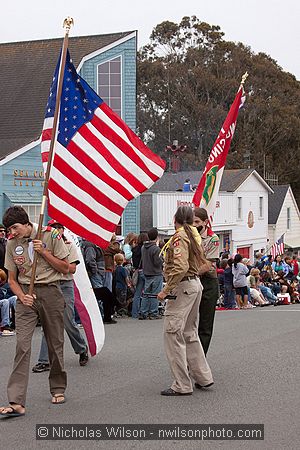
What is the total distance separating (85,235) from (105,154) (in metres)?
0.92

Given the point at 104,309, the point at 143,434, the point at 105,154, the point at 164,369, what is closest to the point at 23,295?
the point at 143,434

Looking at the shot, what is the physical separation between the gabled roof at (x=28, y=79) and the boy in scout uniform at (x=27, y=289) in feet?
51.1

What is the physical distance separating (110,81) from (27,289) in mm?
19142

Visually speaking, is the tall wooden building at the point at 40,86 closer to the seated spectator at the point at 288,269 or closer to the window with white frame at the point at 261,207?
the seated spectator at the point at 288,269

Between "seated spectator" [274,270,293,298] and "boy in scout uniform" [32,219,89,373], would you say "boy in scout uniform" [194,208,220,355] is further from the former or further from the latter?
"seated spectator" [274,270,293,298]

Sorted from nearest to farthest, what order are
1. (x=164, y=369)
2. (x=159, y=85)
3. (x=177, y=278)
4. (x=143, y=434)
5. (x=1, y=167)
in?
(x=143, y=434)
(x=177, y=278)
(x=164, y=369)
(x=1, y=167)
(x=159, y=85)

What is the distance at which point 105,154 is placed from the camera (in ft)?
28.1

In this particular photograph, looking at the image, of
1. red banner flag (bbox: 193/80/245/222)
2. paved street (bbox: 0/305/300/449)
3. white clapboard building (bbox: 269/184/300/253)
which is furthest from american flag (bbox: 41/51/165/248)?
white clapboard building (bbox: 269/184/300/253)

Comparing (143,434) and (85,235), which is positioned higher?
(85,235)

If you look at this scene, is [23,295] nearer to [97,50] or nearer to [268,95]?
[97,50]

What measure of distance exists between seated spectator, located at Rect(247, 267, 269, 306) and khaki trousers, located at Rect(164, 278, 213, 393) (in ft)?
48.3

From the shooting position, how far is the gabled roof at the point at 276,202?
157 feet

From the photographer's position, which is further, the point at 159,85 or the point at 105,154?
the point at 159,85

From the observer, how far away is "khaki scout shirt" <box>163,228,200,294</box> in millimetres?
7582
